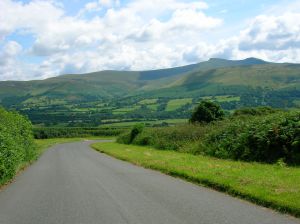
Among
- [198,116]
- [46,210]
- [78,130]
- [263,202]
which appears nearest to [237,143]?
[263,202]

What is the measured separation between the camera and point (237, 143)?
25594mm

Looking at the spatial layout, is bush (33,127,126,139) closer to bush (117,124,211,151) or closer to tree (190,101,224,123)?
tree (190,101,224,123)

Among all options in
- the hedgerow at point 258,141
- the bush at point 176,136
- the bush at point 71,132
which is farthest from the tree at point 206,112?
the bush at point 71,132

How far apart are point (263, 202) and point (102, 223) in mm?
4476

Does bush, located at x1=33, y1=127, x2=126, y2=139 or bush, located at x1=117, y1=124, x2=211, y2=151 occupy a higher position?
bush, located at x1=117, y1=124, x2=211, y2=151

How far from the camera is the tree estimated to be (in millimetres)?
53625

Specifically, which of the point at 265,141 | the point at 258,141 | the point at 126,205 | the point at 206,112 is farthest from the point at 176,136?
the point at 126,205

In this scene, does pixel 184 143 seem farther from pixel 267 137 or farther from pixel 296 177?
pixel 296 177

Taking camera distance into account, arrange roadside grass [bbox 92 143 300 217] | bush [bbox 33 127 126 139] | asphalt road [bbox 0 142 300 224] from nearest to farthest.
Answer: asphalt road [bbox 0 142 300 224], roadside grass [bbox 92 143 300 217], bush [bbox 33 127 126 139]

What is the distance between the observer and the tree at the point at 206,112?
176 feet

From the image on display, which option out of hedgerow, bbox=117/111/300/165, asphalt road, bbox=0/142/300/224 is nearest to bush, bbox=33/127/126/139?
hedgerow, bbox=117/111/300/165

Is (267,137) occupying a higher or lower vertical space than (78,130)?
higher

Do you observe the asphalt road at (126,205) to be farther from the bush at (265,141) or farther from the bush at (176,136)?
the bush at (176,136)

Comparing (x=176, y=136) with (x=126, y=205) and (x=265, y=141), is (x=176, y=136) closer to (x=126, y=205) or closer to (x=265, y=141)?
(x=265, y=141)
